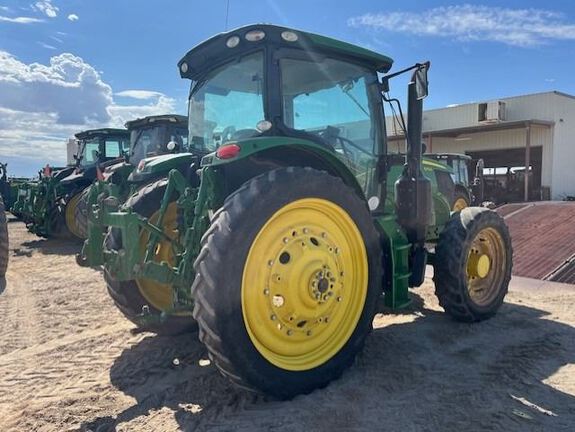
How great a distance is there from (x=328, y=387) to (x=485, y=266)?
2.45 metres

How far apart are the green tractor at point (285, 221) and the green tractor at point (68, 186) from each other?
26.6 feet

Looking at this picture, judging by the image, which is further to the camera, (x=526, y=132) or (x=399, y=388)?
(x=526, y=132)

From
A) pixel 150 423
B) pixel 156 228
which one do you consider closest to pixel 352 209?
pixel 156 228

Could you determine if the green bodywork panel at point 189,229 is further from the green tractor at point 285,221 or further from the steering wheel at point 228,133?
the steering wheel at point 228,133

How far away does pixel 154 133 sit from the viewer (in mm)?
9953

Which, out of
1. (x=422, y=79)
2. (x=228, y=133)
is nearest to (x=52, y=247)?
(x=228, y=133)

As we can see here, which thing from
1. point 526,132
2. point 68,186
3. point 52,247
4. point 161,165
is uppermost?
point 526,132

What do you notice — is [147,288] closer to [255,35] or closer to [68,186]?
[255,35]

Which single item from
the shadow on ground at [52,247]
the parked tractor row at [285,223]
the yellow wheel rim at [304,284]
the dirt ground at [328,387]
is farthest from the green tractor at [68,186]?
the yellow wheel rim at [304,284]

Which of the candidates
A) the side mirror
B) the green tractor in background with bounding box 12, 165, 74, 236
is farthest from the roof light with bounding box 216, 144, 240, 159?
the green tractor in background with bounding box 12, 165, 74, 236

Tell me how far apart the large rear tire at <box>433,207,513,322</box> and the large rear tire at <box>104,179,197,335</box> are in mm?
2358

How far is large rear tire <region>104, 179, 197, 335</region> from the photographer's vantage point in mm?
3984

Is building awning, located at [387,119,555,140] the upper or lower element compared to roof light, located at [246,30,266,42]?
upper

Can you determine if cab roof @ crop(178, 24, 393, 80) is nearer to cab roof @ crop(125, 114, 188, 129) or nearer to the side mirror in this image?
the side mirror
